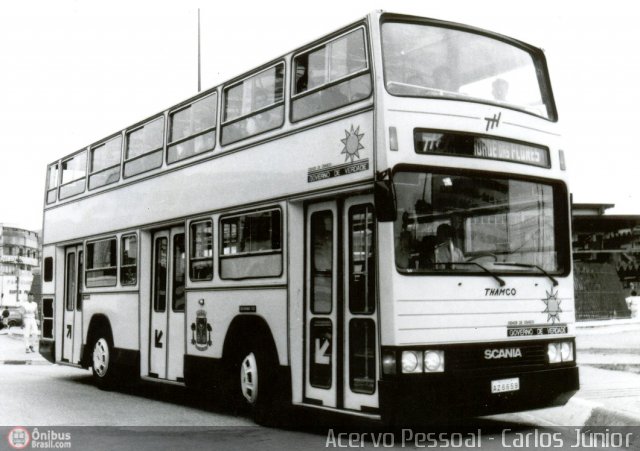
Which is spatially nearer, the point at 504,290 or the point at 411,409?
the point at 411,409

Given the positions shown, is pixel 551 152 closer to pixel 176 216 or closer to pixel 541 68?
pixel 541 68

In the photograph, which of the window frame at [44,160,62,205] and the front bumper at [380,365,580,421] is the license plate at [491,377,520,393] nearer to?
the front bumper at [380,365,580,421]

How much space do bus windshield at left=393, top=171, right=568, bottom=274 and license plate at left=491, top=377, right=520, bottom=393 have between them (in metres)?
1.00

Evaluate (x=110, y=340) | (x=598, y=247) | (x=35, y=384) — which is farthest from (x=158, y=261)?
(x=598, y=247)

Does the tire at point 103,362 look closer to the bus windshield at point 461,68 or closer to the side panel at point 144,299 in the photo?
the side panel at point 144,299

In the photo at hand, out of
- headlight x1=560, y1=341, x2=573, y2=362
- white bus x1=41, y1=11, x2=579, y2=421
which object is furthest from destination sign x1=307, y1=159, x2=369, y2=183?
headlight x1=560, y1=341, x2=573, y2=362

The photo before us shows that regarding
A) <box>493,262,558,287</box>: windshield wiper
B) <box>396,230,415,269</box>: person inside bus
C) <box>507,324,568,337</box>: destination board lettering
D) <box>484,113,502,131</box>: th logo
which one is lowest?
<box>507,324,568,337</box>: destination board lettering

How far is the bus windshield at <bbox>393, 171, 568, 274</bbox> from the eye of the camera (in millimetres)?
7496

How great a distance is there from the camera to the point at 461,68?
8.21m

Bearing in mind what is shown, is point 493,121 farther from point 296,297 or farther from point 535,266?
point 296,297

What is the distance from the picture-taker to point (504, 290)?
785cm

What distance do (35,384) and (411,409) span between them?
9044 mm

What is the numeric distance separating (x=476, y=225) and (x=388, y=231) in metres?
0.91

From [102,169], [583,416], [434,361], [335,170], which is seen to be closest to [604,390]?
[583,416]
